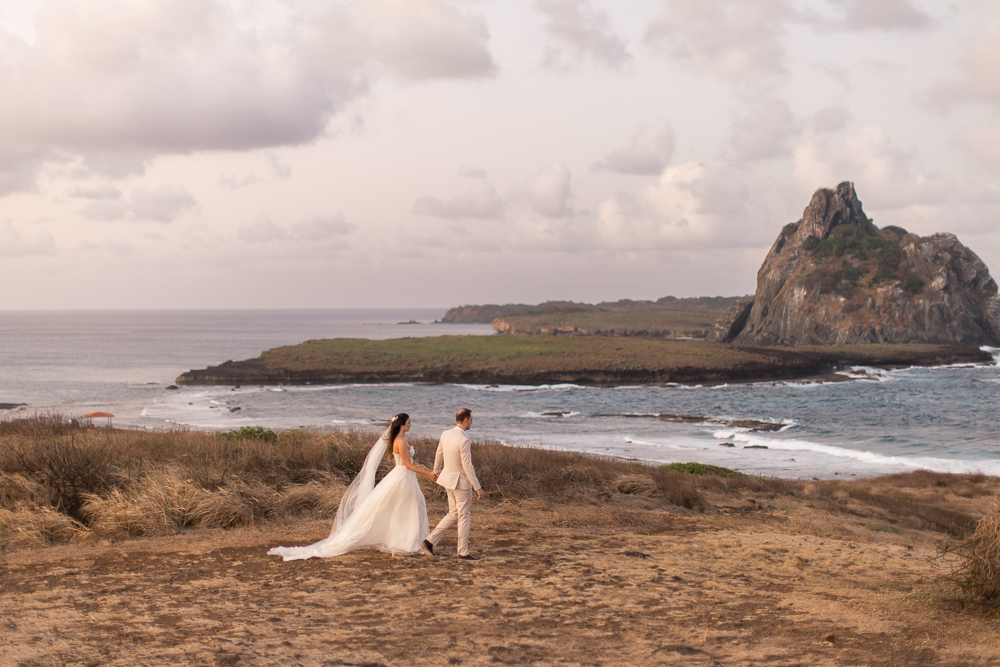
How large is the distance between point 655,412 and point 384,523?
4158 cm

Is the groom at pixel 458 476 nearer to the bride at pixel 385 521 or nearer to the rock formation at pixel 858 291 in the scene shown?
the bride at pixel 385 521

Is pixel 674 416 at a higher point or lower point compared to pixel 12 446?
lower

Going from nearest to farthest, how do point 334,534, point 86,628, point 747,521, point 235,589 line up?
point 86,628
point 235,589
point 334,534
point 747,521

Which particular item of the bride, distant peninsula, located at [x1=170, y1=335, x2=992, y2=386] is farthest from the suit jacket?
distant peninsula, located at [x1=170, y1=335, x2=992, y2=386]

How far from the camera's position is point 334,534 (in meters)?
10.0

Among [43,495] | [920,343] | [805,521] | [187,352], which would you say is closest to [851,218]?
[920,343]

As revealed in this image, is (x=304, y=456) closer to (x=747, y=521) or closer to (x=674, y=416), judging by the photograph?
(x=747, y=521)

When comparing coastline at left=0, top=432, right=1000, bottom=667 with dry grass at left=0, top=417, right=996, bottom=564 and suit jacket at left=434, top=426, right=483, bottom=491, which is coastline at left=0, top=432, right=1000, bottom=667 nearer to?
dry grass at left=0, top=417, right=996, bottom=564

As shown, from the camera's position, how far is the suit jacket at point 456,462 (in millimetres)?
9219

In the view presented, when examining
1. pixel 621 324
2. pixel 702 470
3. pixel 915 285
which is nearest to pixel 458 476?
pixel 702 470

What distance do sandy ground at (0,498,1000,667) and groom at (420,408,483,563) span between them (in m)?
0.33

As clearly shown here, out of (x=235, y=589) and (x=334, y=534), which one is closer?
(x=235, y=589)

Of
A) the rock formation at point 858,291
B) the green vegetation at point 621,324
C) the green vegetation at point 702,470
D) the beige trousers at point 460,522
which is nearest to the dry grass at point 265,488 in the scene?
the green vegetation at point 702,470

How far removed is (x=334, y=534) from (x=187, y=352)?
11618 cm
